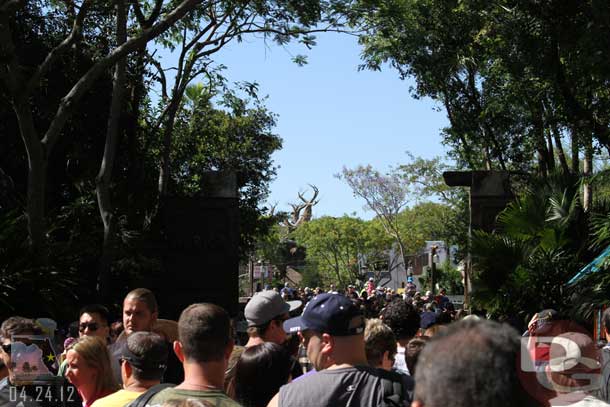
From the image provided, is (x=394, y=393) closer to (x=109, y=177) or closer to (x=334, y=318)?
(x=334, y=318)

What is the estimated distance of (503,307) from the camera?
1325 centimetres

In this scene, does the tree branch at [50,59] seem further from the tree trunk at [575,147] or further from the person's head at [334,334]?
the tree trunk at [575,147]

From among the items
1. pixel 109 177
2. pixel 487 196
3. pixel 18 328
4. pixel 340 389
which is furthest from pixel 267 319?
pixel 487 196

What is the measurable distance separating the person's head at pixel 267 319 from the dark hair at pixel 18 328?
149 cm

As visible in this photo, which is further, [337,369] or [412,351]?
[412,351]

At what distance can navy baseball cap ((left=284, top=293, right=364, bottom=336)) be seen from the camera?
4062mm

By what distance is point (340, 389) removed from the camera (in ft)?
12.8

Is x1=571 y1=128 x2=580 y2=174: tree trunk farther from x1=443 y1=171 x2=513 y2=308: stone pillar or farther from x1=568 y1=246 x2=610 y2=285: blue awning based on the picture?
x1=568 y1=246 x2=610 y2=285: blue awning

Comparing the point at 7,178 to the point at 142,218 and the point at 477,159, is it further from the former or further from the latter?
the point at 477,159

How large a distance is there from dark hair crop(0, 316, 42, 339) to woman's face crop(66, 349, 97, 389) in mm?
906

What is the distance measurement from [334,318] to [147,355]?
1.16 m

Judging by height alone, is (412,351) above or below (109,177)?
below

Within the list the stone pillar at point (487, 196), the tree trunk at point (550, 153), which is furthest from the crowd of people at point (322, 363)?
the tree trunk at point (550, 153)

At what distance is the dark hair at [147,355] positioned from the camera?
462 cm
